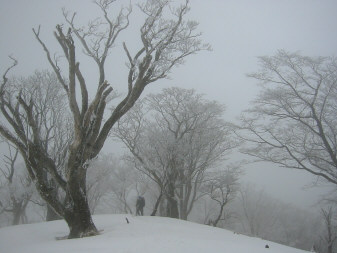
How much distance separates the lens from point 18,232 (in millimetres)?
7988

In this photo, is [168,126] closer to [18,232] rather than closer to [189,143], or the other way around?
[189,143]

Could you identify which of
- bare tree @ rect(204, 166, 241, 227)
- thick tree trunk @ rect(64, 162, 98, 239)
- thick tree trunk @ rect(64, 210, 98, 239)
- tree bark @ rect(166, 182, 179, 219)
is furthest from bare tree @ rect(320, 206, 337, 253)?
thick tree trunk @ rect(64, 162, 98, 239)

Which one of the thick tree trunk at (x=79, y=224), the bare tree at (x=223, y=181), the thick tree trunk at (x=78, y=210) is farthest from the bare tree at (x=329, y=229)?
the thick tree trunk at (x=78, y=210)

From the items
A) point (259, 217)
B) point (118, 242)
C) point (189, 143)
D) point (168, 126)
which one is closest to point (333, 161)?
point (189, 143)

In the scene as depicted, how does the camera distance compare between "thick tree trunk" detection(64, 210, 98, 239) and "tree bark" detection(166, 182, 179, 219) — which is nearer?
"thick tree trunk" detection(64, 210, 98, 239)

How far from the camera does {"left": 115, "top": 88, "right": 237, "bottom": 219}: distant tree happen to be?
50.9ft

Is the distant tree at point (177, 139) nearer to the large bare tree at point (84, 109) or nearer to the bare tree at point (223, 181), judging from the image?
the bare tree at point (223, 181)

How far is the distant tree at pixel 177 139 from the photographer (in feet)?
50.9

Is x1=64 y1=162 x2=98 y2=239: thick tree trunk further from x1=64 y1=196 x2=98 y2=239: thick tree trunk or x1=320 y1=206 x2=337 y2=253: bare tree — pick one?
x1=320 y1=206 x2=337 y2=253: bare tree

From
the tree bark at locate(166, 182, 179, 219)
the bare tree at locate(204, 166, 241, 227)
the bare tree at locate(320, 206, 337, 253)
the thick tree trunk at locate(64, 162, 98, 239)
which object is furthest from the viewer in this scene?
the bare tree at locate(204, 166, 241, 227)

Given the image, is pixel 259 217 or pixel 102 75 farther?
pixel 259 217

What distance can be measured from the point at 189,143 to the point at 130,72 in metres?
9.58

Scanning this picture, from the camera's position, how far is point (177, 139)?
1608 centimetres

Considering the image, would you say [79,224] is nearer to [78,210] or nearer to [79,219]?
[79,219]
